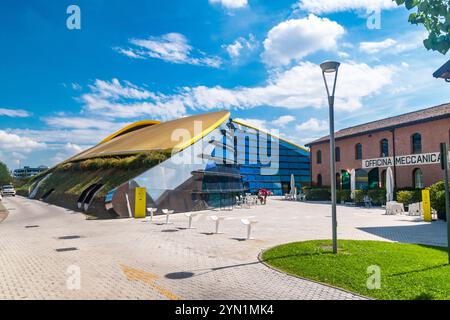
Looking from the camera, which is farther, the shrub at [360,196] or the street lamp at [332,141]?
the shrub at [360,196]

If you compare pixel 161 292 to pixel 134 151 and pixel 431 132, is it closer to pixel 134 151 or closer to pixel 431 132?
pixel 134 151

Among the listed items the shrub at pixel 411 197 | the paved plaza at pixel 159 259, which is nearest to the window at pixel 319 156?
the shrub at pixel 411 197

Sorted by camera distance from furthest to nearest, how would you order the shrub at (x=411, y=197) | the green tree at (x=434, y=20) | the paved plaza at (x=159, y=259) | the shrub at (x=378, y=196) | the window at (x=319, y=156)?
the window at (x=319, y=156) → the shrub at (x=378, y=196) → the shrub at (x=411, y=197) → the paved plaza at (x=159, y=259) → the green tree at (x=434, y=20)

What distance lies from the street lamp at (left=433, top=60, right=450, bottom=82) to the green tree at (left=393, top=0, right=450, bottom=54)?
524 inches

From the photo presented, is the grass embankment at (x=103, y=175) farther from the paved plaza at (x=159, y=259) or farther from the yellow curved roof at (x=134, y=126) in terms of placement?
the yellow curved roof at (x=134, y=126)

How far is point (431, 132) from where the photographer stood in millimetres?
27500

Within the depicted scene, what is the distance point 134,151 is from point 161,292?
83.9 ft

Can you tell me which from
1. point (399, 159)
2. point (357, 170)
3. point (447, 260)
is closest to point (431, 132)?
point (399, 159)

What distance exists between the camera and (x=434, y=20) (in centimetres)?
501

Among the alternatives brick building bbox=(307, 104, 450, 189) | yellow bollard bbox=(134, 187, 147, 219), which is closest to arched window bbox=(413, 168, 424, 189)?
brick building bbox=(307, 104, 450, 189)

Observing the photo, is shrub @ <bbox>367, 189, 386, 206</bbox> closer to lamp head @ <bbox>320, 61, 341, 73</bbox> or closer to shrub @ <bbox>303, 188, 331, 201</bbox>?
shrub @ <bbox>303, 188, 331, 201</bbox>

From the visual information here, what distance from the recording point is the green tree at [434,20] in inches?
191

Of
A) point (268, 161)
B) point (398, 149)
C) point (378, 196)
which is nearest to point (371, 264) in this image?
point (378, 196)

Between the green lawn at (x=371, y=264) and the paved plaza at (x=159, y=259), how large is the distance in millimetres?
474
